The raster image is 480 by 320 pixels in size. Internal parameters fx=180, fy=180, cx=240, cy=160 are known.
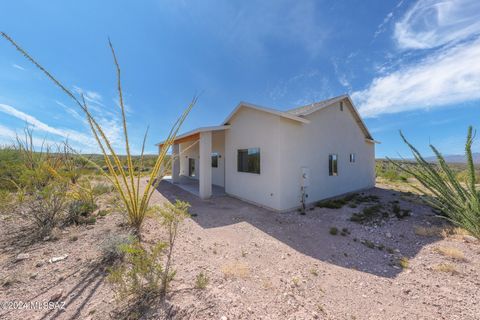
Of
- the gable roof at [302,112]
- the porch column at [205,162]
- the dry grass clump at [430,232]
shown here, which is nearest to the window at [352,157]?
the gable roof at [302,112]

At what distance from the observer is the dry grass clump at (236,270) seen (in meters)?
3.22

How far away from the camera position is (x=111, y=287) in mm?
2750

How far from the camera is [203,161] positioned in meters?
8.95

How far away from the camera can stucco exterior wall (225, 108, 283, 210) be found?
7.26 m

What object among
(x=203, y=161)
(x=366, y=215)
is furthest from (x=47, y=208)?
(x=366, y=215)

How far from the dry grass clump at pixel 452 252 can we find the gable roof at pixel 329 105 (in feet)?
19.1

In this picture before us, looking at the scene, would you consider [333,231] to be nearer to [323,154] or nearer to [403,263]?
[403,263]

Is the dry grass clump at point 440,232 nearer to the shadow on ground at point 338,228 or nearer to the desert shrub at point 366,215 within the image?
the shadow on ground at point 338,228

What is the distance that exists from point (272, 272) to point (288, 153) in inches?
188

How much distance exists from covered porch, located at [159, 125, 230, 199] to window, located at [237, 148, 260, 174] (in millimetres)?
1528

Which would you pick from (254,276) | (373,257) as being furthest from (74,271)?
(373,257)

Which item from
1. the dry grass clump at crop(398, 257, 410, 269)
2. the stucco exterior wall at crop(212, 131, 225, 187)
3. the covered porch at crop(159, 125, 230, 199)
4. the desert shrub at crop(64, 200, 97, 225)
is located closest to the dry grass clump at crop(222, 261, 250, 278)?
the covered porch at crop(159, 125, 230, 199)

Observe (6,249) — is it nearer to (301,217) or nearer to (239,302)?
(239,302)
